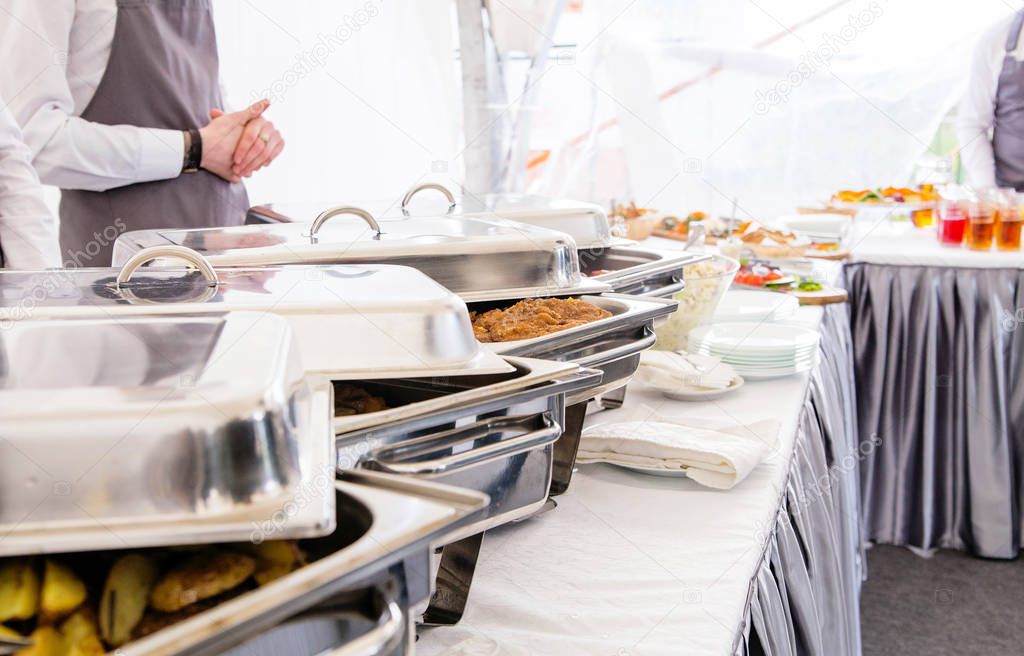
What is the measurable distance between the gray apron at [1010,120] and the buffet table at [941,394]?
1.18 m

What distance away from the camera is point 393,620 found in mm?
467

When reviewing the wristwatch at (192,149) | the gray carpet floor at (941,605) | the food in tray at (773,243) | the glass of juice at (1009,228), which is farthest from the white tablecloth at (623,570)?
the glass of juice at (1009,228)

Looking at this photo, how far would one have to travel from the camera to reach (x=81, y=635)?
46 cm

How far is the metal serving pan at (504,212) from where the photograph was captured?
149 cm

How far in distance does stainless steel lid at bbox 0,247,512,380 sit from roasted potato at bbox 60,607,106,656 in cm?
28

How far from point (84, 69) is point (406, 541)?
5.62ft

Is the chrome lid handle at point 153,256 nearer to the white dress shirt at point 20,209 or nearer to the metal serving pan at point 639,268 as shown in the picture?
the metal serving pan at point 639,268

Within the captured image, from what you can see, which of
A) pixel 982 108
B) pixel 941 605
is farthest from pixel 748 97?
pixel 941 605

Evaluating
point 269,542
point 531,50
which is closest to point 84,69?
point 269,542

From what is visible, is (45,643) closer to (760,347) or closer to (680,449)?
(680,449)

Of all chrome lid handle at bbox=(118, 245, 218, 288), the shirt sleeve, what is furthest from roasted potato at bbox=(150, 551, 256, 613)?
the shirt sleeve

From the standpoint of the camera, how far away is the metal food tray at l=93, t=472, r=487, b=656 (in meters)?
0.40

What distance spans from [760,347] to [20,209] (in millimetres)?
1302

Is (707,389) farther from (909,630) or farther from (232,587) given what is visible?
(909,630)
